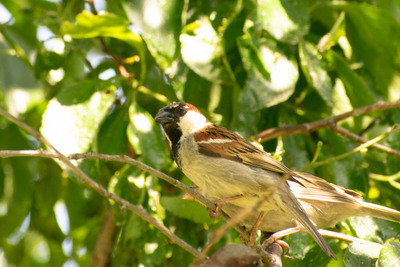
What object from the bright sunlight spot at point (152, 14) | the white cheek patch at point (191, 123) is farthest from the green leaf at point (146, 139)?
the bright sunlight spot at point (152, 14)

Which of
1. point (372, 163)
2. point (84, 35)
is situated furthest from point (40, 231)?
point (372, 163)

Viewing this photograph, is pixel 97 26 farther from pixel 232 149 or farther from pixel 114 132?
pixel 232 149

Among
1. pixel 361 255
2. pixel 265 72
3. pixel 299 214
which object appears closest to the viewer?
pixel 361 255

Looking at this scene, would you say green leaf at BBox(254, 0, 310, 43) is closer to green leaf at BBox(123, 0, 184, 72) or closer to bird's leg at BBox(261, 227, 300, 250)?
green leaf at BBox(123, 0, 184, 72)

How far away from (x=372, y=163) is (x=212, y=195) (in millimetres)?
1033

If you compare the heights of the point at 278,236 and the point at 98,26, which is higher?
the point at 98,26

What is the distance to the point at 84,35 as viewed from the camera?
2670 millimetres

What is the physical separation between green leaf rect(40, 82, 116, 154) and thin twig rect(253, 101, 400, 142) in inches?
31.1

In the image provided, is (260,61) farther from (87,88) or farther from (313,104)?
(87,88)

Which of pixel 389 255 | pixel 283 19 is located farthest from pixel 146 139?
pixel 389 255

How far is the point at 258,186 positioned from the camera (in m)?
2.47

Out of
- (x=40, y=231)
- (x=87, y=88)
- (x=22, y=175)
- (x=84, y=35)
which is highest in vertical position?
(x=84, y=35)

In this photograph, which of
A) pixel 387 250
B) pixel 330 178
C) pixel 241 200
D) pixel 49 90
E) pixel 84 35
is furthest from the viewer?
pixel 49 90

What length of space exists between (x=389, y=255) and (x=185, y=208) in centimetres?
99
